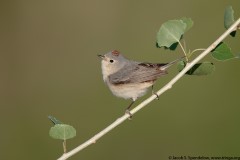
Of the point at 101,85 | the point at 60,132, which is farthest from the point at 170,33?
the point at 101,85

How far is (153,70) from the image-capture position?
166 inches

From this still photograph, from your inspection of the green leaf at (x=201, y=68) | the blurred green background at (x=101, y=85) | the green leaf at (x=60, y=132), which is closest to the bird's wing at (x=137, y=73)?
the green leaf at (x=201, y=68)

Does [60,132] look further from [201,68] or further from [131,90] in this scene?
[131,90]

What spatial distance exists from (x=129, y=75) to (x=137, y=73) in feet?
0.42

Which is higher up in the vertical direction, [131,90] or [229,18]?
[131,90]

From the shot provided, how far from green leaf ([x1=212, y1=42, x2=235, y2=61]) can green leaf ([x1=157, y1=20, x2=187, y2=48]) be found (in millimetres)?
225

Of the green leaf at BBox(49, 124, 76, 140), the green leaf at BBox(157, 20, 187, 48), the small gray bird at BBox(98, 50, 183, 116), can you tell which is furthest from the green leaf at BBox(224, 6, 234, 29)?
the small gray bird at BBox(98, 50, 183, 116)

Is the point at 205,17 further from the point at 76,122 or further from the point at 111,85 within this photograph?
the point at 111,85

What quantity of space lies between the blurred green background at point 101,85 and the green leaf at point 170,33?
3.65m

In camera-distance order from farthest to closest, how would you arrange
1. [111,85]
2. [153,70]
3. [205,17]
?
[205,17] < [111,85] < [153,70]

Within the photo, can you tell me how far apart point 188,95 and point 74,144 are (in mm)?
1806

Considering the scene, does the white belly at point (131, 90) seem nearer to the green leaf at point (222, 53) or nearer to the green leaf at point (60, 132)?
the green leaf at point (222, 53)

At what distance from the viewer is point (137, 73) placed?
14.6ft

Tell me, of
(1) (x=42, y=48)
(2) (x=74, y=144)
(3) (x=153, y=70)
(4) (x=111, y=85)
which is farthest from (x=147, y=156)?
(1) (x=42, y=48)
